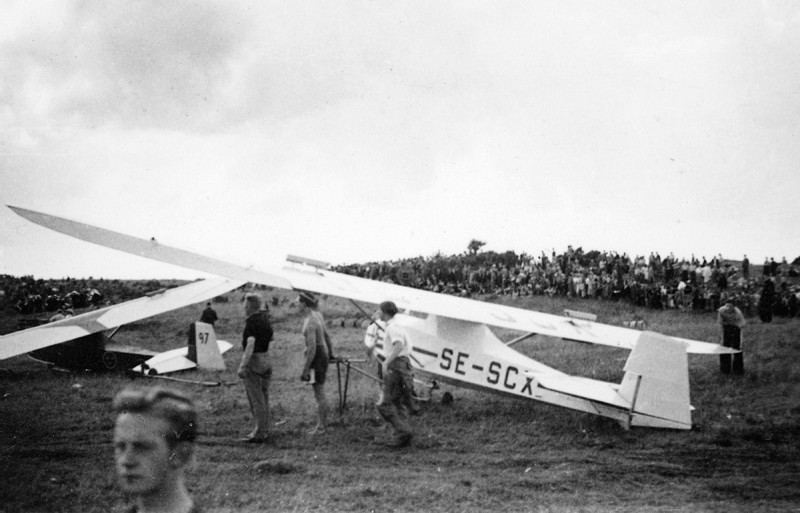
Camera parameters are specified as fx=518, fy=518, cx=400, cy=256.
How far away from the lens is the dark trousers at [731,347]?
11.5 metres

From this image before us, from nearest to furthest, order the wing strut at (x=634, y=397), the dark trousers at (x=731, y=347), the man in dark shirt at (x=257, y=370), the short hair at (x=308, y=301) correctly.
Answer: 1. the man in dark shirt at (x=257, y=370)
2. the wing strut at (x=634, y=397)
3. the short hair at (x=308, y=301)
4. the dark trousers at (x=731, y=347)

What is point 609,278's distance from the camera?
21859 millimetres

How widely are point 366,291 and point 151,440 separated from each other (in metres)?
8.11

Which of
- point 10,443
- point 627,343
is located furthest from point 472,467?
point 10,443

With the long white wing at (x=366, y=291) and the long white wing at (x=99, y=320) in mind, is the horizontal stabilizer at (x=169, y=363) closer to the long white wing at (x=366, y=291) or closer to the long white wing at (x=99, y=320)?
the long white wing at (x=99, y=320)

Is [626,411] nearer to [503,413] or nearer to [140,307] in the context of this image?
[503,413]

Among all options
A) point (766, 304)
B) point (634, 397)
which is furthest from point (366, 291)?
point (766, 304)

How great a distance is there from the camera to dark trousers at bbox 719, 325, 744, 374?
11.5 metres

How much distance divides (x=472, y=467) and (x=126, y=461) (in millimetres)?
5814

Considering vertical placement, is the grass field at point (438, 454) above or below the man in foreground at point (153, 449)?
below

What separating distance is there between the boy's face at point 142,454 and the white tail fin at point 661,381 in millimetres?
7456

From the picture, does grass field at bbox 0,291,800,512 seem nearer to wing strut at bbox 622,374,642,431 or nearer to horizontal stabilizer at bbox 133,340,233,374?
wing strut at bbox 622,374,642,431

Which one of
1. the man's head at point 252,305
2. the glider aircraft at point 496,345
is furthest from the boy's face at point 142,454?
the man's head at point 252,305

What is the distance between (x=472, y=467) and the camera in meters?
6.80
